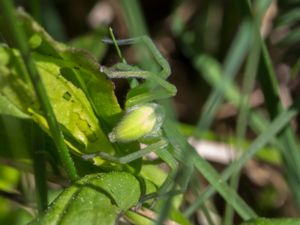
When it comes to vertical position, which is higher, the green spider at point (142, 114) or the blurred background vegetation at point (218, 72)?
the green spider at point (142, 114)

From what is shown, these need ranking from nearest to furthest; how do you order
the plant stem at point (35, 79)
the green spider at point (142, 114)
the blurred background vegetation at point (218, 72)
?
the plant stem at point (35, 79) → the green spider at point (142, 114) → the blurred background vegetation at point (218, 72)

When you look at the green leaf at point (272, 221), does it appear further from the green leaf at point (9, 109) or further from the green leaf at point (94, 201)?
the green leaf at point (9, 109)

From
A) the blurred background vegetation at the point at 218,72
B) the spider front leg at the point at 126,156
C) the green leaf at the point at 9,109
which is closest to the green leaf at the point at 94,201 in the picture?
the spider front leg at the point at 126,156

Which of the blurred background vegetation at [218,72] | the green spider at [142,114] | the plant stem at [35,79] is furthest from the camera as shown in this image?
the blurred background vegetation at [218,72]

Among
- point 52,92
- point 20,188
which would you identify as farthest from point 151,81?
point 20,188

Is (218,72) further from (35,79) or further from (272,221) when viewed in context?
(35,79)

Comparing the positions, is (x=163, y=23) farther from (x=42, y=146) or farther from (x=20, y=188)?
(x=42, y=146)

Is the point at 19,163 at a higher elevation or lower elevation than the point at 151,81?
→ lower
